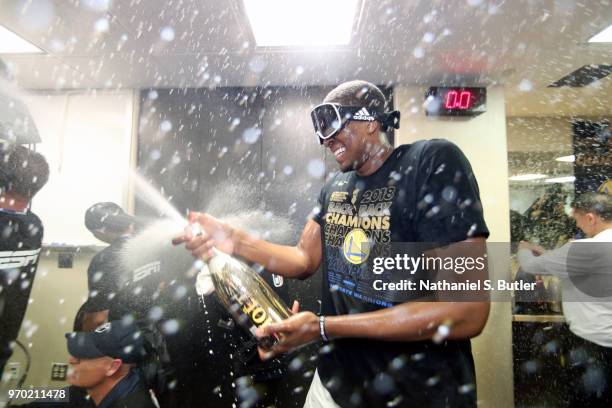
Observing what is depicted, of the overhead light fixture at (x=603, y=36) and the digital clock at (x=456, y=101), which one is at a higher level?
the overhead light fixture at (x=603, y=36)

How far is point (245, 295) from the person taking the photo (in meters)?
0.78

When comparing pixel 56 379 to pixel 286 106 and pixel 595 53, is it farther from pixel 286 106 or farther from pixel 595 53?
pixel 595 53

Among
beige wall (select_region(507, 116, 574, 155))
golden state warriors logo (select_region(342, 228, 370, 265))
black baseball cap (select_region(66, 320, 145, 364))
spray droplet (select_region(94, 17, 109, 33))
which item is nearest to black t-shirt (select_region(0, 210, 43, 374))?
black baseball cap (select_region(66, 320, 145, 364))

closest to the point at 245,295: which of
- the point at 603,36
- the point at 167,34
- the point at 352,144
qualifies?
the point at 352,144

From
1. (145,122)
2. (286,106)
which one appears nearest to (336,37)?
(286,106)

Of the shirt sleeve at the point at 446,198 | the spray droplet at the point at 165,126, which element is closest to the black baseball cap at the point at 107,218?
the spray droplet at the point at 165,126

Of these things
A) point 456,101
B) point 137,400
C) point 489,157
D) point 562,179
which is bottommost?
point 137,400

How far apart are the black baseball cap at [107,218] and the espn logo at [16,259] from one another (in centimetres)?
36

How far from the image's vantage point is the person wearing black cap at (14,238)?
127 centimetres

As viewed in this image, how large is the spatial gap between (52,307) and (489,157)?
9.21 feet

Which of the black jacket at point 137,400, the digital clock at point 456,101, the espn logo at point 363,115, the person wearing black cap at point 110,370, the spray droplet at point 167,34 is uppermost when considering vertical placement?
the spray droplet at point 167,34

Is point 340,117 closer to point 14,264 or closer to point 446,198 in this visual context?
point 446,198

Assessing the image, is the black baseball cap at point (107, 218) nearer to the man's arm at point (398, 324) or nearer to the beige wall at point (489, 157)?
the man's arm at point (398, 324)

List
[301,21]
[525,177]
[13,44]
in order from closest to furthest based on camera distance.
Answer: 1. [301,21]
2. [13,44]
3. [525,177]
